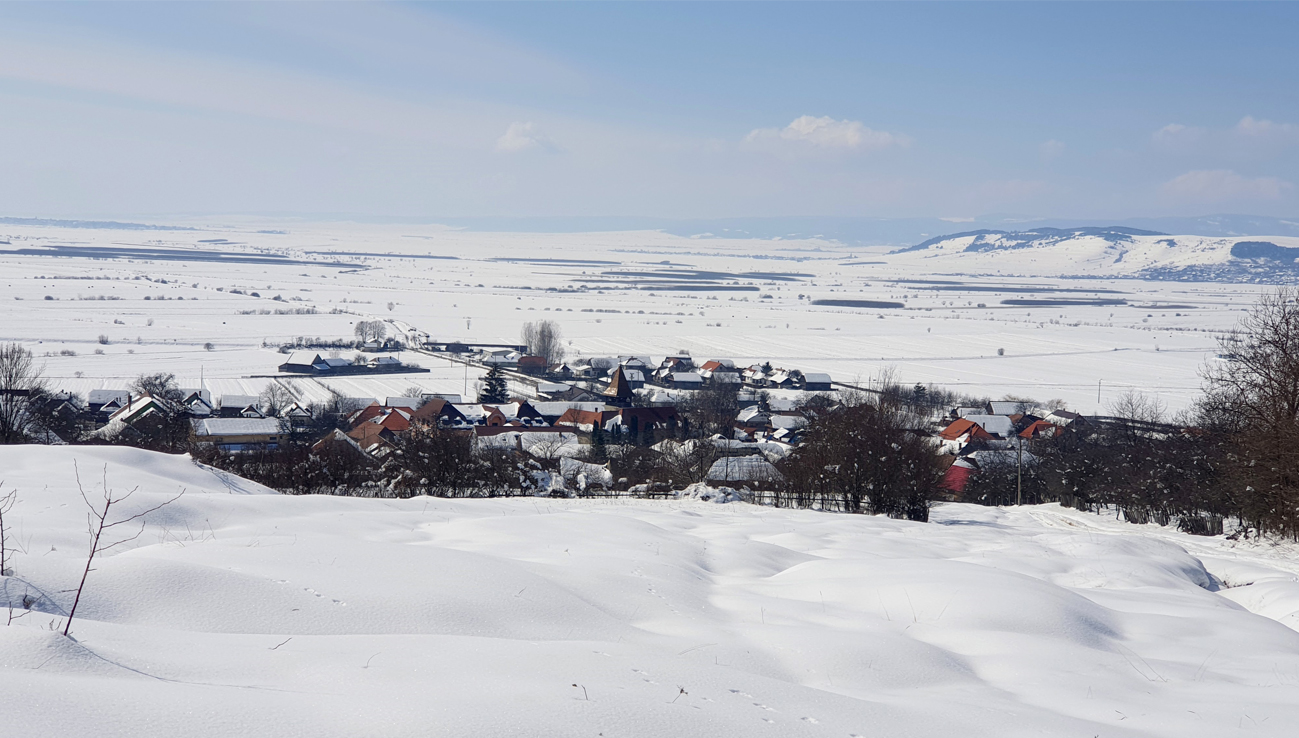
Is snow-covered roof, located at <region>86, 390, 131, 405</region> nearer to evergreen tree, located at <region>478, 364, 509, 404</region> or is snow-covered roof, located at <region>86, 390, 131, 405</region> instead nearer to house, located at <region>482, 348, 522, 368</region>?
evergreen tree, located at <region>478, 364, 509, 404</region>

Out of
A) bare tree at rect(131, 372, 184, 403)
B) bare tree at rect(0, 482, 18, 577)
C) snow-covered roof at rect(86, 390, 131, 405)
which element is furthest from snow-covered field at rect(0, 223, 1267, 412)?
bare tree at rect(0, 482, 18, 577)

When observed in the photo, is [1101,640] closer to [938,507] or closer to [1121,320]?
[938,507]

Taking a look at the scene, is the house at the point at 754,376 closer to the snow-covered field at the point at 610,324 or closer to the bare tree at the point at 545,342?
the snow-covered field at the point at 610,324

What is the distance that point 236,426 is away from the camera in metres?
38.3

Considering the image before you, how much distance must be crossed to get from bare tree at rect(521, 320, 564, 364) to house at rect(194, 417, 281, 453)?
35749 mm

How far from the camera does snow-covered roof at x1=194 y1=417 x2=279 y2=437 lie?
37.7m

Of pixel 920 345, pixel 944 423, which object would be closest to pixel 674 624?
pixel 944 423

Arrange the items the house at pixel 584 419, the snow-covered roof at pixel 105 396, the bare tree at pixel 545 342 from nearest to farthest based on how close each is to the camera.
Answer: the snow-covered roof at pixel 105 396 → the house at pixel 584 419 → the bare tree at pixel 545 342

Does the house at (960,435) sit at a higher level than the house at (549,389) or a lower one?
higher

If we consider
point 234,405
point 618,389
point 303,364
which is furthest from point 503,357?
point 234,405

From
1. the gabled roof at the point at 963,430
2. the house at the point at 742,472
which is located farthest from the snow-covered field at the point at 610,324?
the house at the point at 742,472

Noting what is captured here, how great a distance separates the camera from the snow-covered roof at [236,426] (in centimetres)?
3772

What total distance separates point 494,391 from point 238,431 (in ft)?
59.0

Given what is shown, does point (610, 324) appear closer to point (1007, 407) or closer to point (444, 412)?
point (1007, 407)
